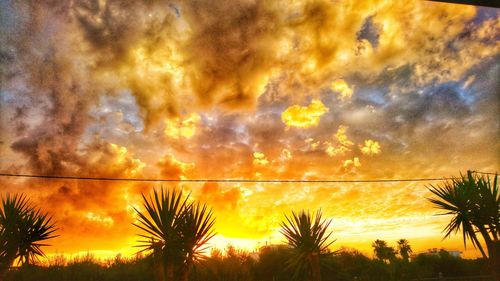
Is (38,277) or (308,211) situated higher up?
(308,211)

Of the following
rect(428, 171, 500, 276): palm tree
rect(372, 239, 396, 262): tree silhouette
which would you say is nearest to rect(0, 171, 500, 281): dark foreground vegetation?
rect(428, 171, 500, 276): palm tree

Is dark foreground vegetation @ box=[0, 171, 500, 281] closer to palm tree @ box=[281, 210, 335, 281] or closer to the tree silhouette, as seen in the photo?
palm tree @ box=[281, 210, 335, 281]

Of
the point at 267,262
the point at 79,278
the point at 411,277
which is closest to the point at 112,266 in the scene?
the point at 79,278

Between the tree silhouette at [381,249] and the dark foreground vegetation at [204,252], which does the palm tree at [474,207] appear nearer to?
the dark foreground vegetation at [204,252]

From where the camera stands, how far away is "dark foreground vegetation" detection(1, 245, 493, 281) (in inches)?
644

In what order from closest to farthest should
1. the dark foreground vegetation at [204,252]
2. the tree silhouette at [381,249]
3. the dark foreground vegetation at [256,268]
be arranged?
the dark foreground vegetation at [204,252] → the dark foreground vegetation at [256,268] → the tree silhouette at [381,249]

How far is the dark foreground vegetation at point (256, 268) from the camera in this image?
53.7 feet

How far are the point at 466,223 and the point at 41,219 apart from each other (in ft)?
57.3

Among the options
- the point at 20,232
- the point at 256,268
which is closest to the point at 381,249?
the point at 256,268

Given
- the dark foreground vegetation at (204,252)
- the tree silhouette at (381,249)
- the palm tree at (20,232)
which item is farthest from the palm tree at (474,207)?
the tree silhouette at (381,249)

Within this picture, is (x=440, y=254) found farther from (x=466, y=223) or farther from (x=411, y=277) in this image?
(x=466, y=223)

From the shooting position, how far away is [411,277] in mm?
22078

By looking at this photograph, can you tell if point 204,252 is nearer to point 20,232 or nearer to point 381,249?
point 20,232

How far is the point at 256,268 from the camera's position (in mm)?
20234
